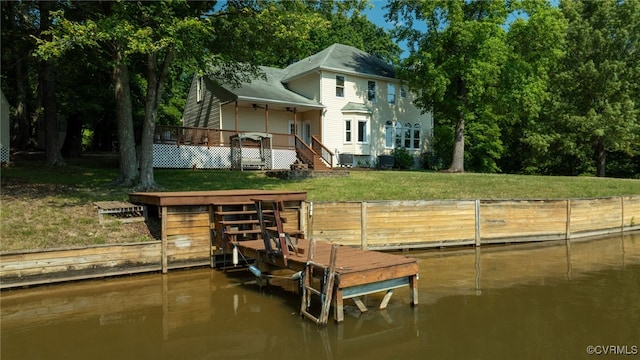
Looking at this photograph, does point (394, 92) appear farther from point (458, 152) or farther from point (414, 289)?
point (414, 289)

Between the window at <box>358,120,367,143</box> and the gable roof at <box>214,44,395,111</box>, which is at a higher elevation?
the gable roof at <box>214,44,395,111</box>

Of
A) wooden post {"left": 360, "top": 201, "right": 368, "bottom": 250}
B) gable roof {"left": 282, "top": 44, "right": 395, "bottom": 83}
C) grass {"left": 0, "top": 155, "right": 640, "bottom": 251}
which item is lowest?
wooden post {"left": 360, "top": 201, "right": 368, "bottom": 250}

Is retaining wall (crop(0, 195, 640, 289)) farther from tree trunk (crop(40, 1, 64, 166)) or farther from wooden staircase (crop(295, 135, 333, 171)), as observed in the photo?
tree trunk (crop(40, 1, 64, 166))

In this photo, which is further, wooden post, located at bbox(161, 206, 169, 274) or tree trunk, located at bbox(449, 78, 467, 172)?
tree trunk, located at bbox(449, 78, 467, 172)

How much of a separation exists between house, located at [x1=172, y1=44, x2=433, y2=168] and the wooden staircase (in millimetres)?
159

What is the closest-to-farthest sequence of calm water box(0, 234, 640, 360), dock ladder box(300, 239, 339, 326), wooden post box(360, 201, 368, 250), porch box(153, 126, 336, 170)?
calm water box(0, 234, 640, 360) → dock ladder box(300, 239, 339, 326) → wooden post box(360, 201, 368, 250) → porch box(153, 126, 336, 170)

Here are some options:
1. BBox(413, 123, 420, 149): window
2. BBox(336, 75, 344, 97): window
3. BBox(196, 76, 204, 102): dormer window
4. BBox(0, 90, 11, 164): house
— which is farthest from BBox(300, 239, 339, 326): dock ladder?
BBox(413, 123, 420, 149): window

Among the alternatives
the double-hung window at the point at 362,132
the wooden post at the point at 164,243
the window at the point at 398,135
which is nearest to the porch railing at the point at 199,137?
the double-hung window at the point at 362,132

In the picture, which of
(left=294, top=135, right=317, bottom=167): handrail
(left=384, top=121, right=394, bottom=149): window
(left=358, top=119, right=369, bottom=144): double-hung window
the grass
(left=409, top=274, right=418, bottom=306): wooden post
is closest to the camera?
(left=409, top=274, right=418, bottom=306): wooden post

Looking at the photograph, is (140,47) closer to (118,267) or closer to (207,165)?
(118,267)

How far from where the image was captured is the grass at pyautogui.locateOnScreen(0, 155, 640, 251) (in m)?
9.33

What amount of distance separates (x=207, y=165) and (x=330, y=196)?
345 inches

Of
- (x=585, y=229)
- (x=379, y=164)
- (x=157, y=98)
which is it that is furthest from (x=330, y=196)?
(x=379, y=164)

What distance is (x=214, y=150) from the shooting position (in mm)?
20953
